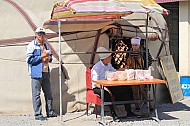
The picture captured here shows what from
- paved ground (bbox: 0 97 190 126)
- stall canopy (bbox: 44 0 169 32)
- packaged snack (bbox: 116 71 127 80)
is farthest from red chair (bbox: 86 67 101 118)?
stall canopy (bbox: 44 0 169 32)

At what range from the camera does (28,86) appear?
891 centimetres

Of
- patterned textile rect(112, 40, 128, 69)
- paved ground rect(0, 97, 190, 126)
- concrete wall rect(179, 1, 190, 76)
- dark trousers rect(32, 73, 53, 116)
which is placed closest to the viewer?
paved ground rect(0, 97, 190, 126)

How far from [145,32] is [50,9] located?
2295mm

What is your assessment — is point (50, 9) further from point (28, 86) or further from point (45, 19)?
point (28, 86)

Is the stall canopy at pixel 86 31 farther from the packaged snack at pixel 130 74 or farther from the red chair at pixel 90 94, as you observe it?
the packaged snack at pixel 130 74

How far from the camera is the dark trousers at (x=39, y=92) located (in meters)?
8.14

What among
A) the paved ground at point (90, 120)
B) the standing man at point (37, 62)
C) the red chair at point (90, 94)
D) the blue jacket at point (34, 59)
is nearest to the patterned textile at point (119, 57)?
the red chair at point (90, 94)

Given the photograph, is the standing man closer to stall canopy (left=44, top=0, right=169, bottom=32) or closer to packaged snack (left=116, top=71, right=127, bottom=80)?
stall canopy (left=44, top=0, right=169, bottom=32)

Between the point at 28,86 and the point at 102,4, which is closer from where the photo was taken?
the point at 102,4

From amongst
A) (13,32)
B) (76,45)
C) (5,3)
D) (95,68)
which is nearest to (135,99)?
(95,68)

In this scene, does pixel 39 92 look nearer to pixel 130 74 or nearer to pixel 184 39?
pixel 130 74

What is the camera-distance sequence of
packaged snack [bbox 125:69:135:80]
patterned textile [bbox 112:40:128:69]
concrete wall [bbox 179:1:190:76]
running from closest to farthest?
packaged snack [bbox 125:69:135:80]
patterned textile [bbox 112:40:128:69]
concrete wall [bbox 179:1:190:76]

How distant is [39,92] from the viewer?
8195 millimetres

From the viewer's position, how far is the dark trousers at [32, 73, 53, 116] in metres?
8.14
